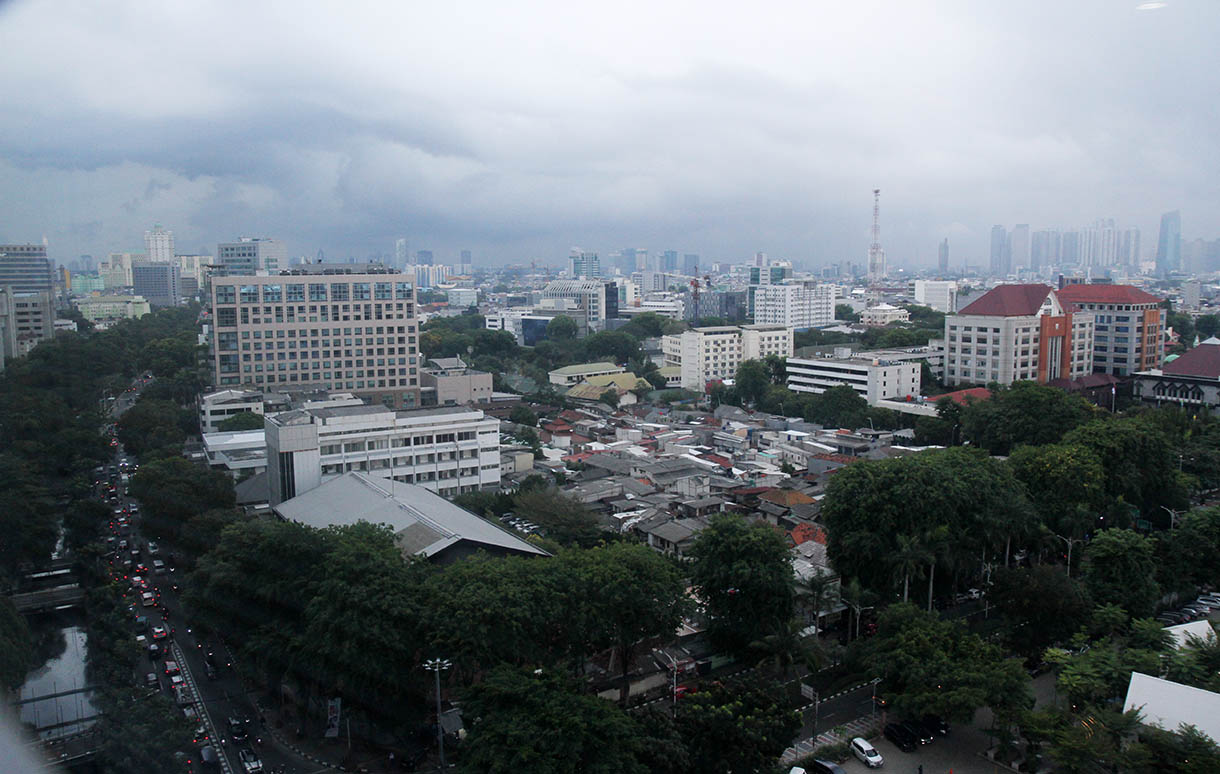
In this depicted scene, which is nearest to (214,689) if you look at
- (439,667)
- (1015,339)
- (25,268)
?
(439,667)

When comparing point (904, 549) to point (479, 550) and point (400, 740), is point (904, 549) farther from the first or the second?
point (400, 740)

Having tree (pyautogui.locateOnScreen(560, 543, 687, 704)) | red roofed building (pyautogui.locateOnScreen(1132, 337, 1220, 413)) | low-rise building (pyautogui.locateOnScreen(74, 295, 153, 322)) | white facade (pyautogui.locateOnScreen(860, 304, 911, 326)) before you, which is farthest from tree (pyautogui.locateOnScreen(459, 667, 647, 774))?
white facade (pyautogui.locateOnScreen(860, 304, 911, 326))

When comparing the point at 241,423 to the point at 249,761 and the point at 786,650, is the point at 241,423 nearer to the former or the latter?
the point at 249,761

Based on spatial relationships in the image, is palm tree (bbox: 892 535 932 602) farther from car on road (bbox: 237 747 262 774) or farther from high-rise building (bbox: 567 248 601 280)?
high-rise building (bbox: 567 248 601 280)

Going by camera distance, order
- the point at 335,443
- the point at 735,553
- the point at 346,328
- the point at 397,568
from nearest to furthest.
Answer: the point at 397,568 < the point at 735,553 < the point at 335,443 < the point at 346,328

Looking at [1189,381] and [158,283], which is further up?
[158,283]

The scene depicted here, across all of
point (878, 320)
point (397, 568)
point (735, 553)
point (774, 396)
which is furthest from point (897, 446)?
point (878, 320)
